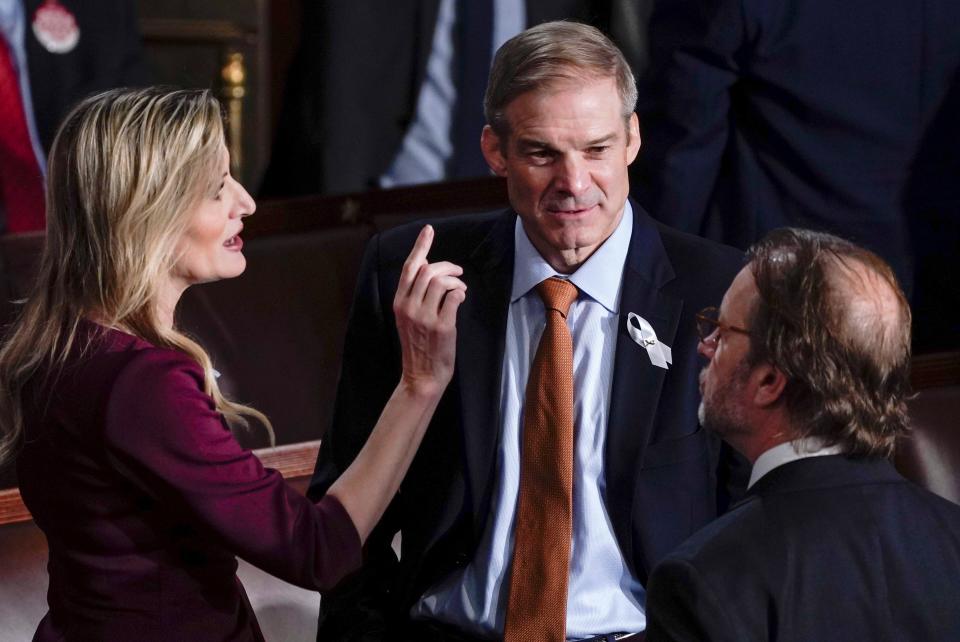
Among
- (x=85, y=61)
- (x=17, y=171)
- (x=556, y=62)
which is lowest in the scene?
(x=17, y=171)

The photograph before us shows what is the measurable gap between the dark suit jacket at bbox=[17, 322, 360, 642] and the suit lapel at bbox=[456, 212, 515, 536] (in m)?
0.27

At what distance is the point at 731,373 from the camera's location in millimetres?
1669

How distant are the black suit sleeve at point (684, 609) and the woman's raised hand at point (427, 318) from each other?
19.3 inches

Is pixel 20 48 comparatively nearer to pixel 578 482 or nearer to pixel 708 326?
pixel 578 482

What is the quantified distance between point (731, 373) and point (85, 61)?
2942 mm

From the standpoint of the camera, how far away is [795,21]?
2852 mm

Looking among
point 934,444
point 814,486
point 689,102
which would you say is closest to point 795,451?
point 814,486

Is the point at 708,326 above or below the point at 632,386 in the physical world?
above

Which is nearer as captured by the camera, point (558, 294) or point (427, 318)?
point (427, 318)

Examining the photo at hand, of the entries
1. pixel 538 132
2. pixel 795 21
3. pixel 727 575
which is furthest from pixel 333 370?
pixel 727 575

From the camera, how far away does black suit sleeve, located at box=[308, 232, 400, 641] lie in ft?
6.98

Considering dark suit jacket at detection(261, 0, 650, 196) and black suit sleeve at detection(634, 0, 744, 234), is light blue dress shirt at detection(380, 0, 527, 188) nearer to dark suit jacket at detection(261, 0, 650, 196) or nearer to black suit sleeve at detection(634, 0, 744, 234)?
dark suit jacket at detection(261, 0, 650, 196)

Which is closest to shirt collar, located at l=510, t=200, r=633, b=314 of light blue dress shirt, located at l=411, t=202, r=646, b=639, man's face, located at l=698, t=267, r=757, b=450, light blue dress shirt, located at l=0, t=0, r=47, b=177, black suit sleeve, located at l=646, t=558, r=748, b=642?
light blue dress shirt, located at l=411, t=202, r=646, b=639

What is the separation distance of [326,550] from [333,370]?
5.38 ft
